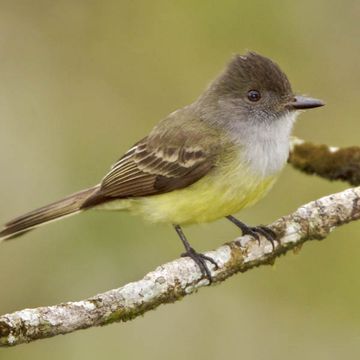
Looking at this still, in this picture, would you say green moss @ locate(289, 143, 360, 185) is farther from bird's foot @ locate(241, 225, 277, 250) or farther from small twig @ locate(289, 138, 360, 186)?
bird's foot @ locate(241, 225, 277, 250)

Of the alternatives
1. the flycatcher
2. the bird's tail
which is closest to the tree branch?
the flycatcher

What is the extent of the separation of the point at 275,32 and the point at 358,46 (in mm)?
747

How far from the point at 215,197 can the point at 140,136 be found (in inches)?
118

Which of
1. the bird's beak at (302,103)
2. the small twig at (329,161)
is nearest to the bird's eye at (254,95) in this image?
the bird's beak at (302,103)

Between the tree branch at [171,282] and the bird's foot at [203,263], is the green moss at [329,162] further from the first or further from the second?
the bird's foot at [203,263]

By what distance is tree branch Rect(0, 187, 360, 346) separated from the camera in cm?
404

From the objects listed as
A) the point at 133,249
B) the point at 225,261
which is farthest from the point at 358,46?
the point at 225,261

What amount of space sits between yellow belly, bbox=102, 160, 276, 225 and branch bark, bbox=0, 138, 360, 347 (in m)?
Answer: 0.25

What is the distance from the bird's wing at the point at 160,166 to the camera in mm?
5746

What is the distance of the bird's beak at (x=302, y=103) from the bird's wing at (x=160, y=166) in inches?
19.7

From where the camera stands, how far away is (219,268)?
5043 mm

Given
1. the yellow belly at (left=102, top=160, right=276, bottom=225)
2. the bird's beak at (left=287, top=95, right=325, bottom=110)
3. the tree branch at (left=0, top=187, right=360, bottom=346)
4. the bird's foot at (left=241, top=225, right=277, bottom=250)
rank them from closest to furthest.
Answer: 1. the tree branch at (left=0, top=187, right=360, bottom=346)
2. the bird's foot at (left=241, top=225, right=277, bottom=250)
3. the yellow belly at (left=102, top=160, right=276, bottom=225)
4. the bird's beak at (left=287, top=95, right=325, bottom=110)

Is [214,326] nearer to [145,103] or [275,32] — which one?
[145,103]

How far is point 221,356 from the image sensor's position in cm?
727
